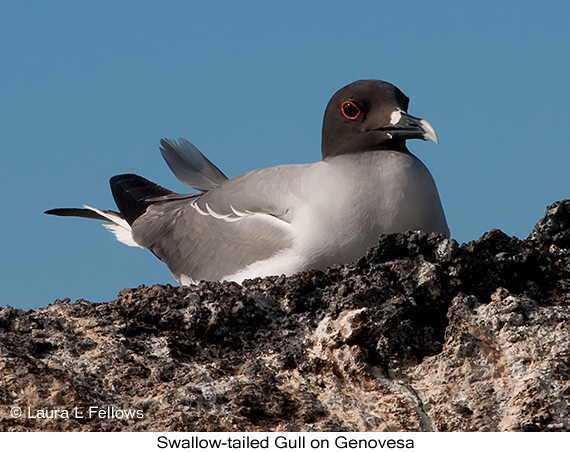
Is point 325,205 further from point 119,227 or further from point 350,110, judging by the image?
point 119,227

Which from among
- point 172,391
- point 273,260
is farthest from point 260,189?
point 172,391

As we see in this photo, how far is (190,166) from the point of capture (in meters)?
11.7

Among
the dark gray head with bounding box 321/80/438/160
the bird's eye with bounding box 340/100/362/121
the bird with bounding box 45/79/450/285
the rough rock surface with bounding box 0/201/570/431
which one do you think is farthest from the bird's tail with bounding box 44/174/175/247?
the rough rock surface with bounding box 0/201/570/431

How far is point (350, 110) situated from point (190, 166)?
276cm

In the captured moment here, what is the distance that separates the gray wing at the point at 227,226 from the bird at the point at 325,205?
0.01 meters

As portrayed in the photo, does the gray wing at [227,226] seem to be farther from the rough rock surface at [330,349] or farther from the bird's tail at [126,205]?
the rough rock surface at [330,349]

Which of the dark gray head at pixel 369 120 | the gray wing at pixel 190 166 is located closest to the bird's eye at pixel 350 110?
the dark gray head at pixel 369 120

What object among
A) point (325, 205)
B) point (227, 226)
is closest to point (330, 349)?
point (325, 205)

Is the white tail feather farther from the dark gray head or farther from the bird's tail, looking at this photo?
the dark gray head

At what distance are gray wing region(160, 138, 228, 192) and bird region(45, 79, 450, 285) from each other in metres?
0.12

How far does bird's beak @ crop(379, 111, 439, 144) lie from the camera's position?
905 centimetres

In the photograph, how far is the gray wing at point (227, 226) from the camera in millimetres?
9172

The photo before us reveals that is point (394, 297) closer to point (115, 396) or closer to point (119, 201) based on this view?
point (115, 396)
